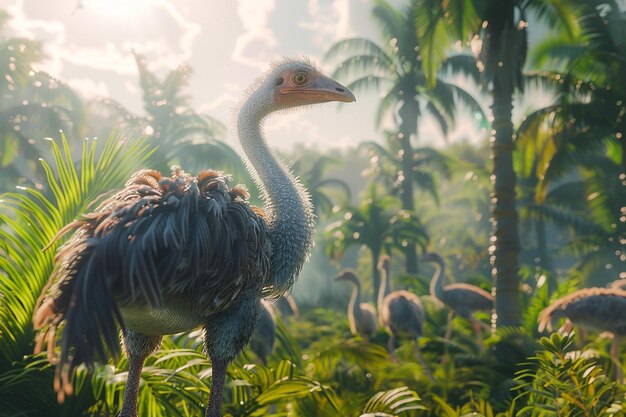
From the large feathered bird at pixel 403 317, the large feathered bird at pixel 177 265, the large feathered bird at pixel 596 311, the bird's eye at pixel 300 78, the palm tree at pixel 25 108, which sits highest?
the palm tree at pixel 25 108

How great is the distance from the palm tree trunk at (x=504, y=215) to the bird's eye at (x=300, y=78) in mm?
6036

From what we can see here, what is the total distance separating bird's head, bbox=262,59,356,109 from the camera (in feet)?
13.4

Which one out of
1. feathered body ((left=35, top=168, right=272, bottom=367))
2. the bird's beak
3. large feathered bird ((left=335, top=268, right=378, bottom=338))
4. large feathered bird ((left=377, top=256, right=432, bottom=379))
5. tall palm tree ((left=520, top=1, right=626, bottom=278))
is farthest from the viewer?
large feathered bird ((left=335, top=268, right=378, bottom=338))

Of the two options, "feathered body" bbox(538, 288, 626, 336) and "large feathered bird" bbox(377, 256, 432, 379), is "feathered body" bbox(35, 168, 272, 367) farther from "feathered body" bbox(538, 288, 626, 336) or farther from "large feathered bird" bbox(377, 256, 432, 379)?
"large feathered bird" bbox(377, 256, 432, 379)

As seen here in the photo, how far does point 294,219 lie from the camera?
3695mm

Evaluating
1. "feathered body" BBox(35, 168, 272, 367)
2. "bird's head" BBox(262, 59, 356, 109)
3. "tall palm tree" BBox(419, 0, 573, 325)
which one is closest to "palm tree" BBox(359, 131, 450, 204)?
"tall palm tree" BBox(419, 0, 573, 325)

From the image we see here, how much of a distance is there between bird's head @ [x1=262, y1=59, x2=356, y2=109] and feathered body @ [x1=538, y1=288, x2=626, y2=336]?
5403 mm

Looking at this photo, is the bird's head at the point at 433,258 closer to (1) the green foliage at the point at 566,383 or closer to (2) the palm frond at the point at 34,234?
(2) the palm frond at the point at 34,234

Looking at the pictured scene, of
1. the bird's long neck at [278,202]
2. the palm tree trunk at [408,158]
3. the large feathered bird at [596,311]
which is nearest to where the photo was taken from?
the bird's long neck at [278,202]

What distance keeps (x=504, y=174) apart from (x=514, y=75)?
1.51 metres

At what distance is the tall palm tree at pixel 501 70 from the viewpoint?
9242 millimetres

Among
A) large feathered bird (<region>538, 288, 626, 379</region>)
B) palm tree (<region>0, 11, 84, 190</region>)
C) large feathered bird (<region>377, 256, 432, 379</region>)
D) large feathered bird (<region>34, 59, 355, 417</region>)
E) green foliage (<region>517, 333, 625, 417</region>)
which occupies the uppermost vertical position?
palm tree (<region>0, 11, 84, 190</region>)

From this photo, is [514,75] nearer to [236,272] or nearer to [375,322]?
[375,322]

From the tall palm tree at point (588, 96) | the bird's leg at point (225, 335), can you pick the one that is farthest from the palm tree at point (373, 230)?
the bird's leg at point (225, 335)
